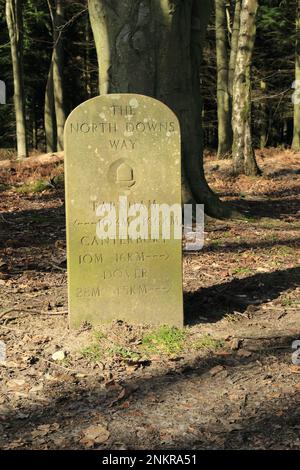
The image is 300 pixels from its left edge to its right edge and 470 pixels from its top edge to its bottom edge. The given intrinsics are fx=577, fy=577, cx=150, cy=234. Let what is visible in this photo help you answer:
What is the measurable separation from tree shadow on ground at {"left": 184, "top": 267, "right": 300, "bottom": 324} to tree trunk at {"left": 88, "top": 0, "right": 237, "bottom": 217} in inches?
104

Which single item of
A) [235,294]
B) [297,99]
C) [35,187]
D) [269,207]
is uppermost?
[297,99]

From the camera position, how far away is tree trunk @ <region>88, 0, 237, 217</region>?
8.19 meters

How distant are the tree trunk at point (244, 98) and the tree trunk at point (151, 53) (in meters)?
6.64

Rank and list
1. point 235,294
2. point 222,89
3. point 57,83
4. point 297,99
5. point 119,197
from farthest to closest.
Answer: point 297,99
point 222,89
point 57,83
point 235,294
point 119,197

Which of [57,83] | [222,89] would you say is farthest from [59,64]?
[222,89]

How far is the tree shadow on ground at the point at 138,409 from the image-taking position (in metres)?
3.49

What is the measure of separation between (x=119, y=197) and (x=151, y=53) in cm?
406

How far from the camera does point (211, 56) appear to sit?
28375mm

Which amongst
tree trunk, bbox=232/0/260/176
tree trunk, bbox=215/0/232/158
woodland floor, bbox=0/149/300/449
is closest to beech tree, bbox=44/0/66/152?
tree trunk, bbox=215/0/232/158

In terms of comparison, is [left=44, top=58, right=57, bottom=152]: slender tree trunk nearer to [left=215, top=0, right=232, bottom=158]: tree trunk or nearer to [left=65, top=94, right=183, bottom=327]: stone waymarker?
[left=215, top=0, right=232, bottom=158]: tree trunk

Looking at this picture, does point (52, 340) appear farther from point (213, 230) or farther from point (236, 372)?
point (213, 230)

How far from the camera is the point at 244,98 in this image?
50.8 feet

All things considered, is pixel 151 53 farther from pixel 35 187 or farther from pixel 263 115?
pixel 263 115

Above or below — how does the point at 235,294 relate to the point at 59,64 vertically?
below
